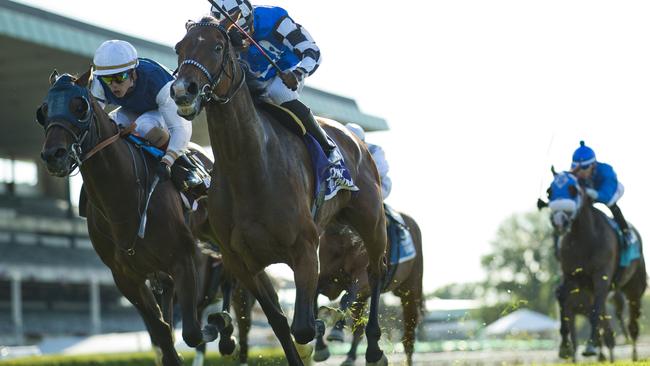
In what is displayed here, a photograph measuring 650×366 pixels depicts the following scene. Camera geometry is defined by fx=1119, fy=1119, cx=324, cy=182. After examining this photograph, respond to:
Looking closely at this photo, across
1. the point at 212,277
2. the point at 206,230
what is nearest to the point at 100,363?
the point at 212,277

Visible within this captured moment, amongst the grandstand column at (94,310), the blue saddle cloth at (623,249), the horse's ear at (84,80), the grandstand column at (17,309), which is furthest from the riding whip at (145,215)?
the grandstand column at (94,310)

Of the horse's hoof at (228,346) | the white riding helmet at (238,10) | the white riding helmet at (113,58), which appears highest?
the white riding helmet at (238,10)

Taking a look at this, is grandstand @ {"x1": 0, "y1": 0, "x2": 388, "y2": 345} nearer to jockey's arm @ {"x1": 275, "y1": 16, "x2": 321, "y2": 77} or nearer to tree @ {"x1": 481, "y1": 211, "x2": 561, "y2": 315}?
jockey's arm @ {"x1": 275, "y1": 16, "x2": 321, "y2": 77}

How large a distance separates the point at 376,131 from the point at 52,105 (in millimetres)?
45570

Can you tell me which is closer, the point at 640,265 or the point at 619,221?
the point at 619,221

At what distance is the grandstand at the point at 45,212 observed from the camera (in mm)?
36344

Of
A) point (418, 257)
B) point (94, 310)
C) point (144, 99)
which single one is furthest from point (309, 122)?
point (94, 310)

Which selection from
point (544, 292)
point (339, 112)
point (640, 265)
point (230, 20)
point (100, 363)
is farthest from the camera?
point (544, 292)

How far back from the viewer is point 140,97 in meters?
8.95

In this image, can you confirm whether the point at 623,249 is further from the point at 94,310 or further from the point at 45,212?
the point at 45,212

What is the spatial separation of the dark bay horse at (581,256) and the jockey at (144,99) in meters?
6.69

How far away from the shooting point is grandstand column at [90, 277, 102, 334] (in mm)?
48781

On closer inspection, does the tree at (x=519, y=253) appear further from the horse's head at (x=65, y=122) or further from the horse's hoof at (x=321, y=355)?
the horse's head at (x=65, y=122)

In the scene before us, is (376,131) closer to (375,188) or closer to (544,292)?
(544,292)
